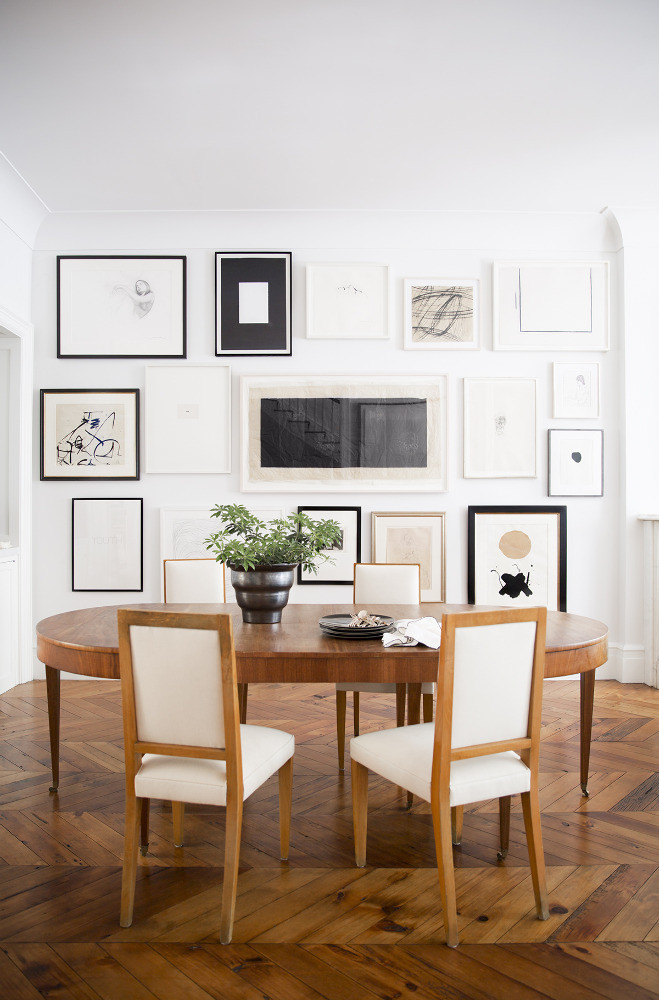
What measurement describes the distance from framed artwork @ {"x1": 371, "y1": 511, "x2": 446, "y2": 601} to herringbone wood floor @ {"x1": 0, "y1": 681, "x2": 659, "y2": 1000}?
62.2 inches

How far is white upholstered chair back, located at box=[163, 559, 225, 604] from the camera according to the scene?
10.5 ft

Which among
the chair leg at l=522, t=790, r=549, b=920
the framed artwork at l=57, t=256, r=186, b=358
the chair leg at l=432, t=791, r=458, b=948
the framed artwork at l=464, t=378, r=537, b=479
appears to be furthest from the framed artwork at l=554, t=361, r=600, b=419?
the chair leg at l=432, t=791, r=458, b=948

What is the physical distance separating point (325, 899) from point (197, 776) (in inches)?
22.0

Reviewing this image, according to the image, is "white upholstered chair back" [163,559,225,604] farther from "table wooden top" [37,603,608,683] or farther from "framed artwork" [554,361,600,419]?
"framed artwork" [554,361,600,419]

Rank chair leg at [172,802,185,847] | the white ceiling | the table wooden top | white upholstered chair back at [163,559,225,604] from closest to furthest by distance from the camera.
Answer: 1. the table wooden top
2. chair leg at [172,802,185,847]
3. the white ceiling
4. white upholstered chair back at [163,559,225,604]

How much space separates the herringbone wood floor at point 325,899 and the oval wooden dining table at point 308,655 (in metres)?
0.29

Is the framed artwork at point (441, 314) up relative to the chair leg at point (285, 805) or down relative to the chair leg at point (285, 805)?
up

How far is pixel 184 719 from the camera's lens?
1.81 m

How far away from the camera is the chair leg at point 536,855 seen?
6.02ft

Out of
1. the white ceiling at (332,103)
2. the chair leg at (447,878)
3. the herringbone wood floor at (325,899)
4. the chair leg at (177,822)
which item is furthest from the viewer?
the white ceiling at (332,103)

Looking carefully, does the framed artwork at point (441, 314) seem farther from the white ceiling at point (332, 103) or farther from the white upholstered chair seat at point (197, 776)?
the white upholstered chair seat at point (197, 776)

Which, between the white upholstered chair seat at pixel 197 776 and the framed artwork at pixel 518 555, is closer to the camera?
the white upholstered chair seat at pixel 197 776

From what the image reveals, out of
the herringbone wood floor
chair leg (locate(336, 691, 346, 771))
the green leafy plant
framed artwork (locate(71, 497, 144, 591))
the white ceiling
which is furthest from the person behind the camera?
framed artwork (locate(71, 497, 144, 591))

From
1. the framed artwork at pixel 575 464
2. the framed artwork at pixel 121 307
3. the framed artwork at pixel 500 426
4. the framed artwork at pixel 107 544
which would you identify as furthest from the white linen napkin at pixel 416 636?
the framed artwork at pixel 121 307
